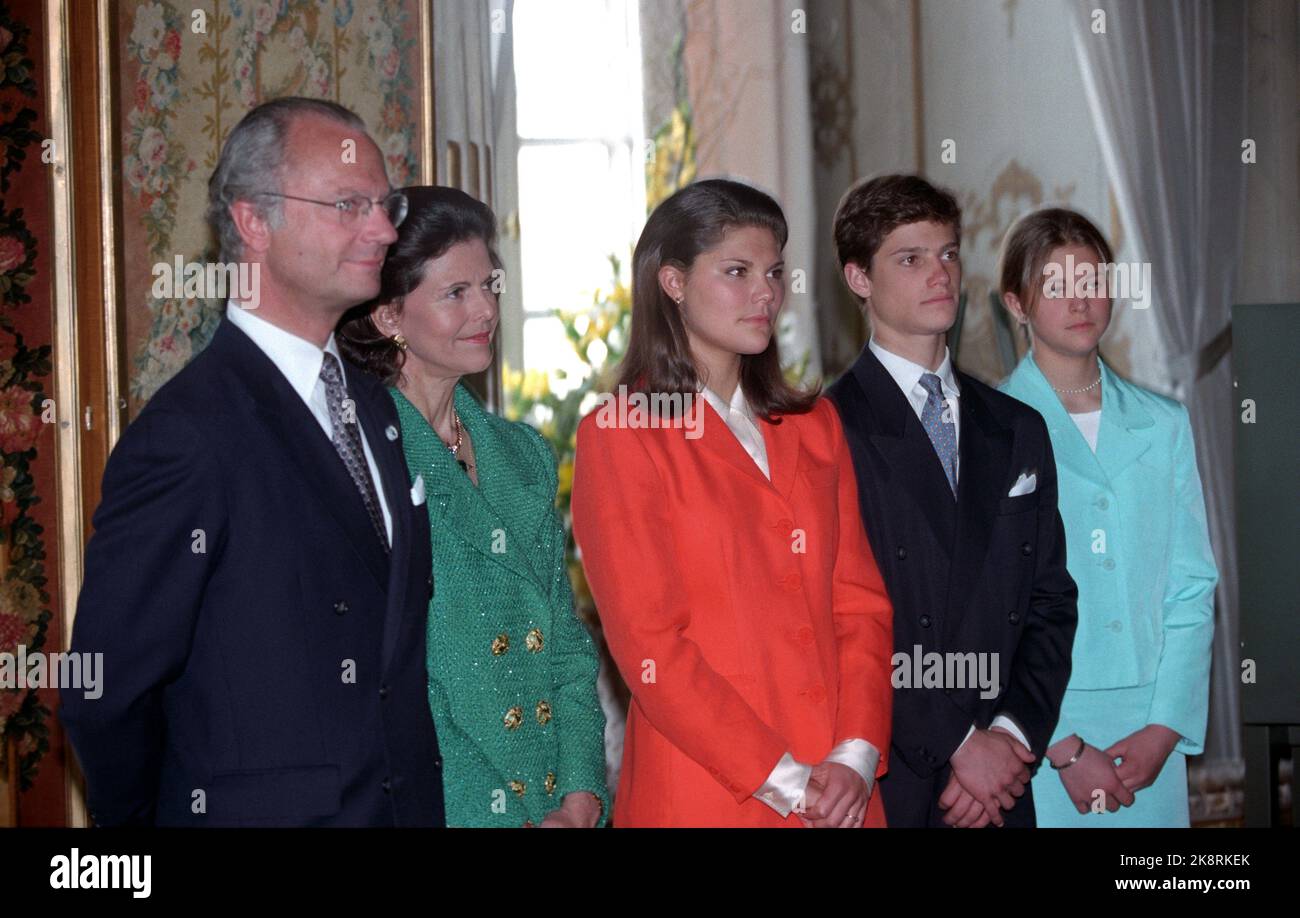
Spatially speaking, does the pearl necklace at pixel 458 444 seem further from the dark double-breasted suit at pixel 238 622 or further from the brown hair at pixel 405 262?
the dark double-breasted suit at pixel 238 622

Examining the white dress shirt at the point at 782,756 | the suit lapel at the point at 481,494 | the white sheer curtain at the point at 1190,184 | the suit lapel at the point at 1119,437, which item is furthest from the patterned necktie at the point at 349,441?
the white sheer curtain at the point at 1190,184

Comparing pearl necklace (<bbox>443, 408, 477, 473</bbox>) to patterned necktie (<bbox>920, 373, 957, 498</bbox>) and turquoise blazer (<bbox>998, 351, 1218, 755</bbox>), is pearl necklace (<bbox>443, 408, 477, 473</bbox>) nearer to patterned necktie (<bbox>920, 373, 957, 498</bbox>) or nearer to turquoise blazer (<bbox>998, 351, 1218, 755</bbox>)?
patterned necktie (<bbox>920, 373, 957, 498</bbox>)

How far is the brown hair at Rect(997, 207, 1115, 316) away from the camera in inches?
102

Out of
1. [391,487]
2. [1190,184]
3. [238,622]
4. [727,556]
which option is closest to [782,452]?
[727,556]

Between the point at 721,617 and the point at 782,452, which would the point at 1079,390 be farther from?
the point at 721,617

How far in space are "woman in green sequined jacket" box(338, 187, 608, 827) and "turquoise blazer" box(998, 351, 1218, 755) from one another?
895 mm

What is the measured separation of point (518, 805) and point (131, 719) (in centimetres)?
58

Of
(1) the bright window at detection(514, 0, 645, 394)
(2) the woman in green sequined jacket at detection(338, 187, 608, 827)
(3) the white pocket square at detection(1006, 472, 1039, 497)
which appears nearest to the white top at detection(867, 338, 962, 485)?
(3) the white pocket square at detection(1006, 472, 1039, 497)

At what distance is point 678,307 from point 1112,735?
3.54 ft

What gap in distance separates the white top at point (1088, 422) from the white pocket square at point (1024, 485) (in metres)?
0.23

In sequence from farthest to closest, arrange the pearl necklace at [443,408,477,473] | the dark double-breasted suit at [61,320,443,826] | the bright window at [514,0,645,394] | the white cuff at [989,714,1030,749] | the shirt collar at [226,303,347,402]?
the bright window at [514,0,645,394], the white cuff at [989,714,1030,749], the pearl necklace at [443,408,477,473], the shirt collar at [226,303,347,402], the dark double-breasted suit at [61,320,443,826]

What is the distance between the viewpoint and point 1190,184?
4215 millimetres

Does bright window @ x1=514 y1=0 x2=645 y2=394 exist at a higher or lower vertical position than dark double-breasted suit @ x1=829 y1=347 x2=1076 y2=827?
higher

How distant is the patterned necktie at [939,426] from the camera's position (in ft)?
7.83
